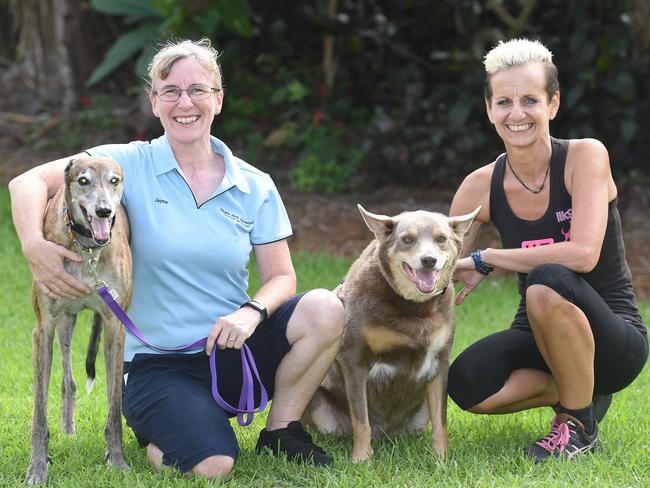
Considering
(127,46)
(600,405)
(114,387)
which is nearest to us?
(114,387)

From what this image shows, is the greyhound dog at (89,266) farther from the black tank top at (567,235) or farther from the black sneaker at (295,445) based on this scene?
the black tank top at (567,235)

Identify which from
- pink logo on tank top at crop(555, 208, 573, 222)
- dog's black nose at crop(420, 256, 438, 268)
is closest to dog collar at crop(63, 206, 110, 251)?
dog's black nose at crop(420, 256, 438, 268)

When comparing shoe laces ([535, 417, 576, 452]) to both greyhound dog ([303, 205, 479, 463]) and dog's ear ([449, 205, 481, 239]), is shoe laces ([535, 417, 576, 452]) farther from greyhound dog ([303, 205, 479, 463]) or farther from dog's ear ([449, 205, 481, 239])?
dog's ear ([449, 205, 481, 239])

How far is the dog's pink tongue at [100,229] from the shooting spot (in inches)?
136

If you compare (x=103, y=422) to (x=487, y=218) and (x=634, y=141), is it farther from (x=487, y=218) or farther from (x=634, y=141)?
(x=634, y=141)

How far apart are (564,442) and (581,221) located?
0.94 metres

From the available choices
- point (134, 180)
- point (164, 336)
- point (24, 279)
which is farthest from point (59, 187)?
point (24, 279)

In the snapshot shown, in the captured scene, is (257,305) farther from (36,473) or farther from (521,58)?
(521,58)

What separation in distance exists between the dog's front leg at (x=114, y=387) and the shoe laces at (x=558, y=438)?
1755 mm

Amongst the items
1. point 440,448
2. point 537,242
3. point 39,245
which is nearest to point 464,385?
point 440,448

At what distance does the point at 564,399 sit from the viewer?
404cm

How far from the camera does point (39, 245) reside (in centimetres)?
357

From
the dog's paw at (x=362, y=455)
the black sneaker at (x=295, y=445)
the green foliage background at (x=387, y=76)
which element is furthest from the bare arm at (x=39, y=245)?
the green foliage background at (x=387, y=76)

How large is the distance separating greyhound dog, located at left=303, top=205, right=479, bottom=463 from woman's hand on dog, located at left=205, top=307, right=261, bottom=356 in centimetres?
50
